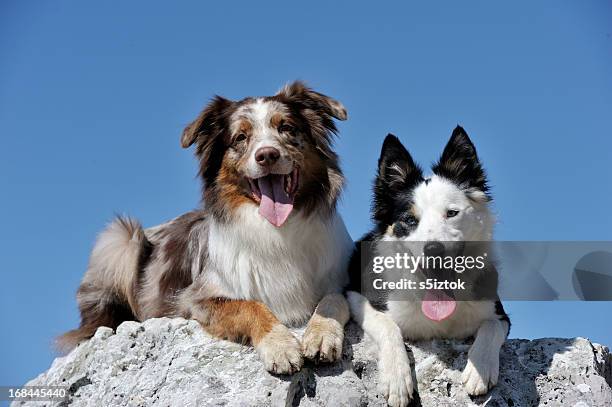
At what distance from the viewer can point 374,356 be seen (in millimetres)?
5352

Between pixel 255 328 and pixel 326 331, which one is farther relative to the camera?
pixel 255 328

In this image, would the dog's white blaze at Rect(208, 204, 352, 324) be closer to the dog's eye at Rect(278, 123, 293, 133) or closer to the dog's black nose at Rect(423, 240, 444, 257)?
the dog's eye at Rect(278, 123, 293, 133)

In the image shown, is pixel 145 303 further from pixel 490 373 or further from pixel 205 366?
pixel 490 373

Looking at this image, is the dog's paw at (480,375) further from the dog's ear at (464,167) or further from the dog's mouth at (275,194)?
the dog's mouth at (275,194)

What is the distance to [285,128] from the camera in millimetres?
6086

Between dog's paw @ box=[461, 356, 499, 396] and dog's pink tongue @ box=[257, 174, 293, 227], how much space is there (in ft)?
6.30

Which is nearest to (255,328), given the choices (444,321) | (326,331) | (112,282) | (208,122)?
(326,331)

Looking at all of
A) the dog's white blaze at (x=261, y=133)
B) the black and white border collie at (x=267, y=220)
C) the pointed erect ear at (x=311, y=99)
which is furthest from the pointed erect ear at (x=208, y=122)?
the pointed erect ear at (x=311, y=99)

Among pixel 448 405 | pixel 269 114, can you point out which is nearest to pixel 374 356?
pixel 448 405

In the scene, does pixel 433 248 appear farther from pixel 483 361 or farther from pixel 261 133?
pixel 261 133

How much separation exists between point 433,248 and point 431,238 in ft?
0.27

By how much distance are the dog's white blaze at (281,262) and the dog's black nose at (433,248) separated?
1026 mm

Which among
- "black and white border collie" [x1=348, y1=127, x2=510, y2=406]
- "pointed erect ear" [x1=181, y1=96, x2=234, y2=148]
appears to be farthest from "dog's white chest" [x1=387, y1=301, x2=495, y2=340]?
"pointed erect ear" [x1=181, y1=96, x2=234, y2=148]

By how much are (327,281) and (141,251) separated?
8.13ft
